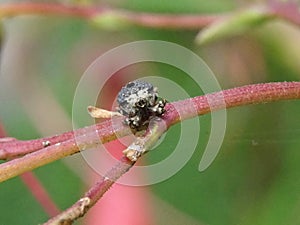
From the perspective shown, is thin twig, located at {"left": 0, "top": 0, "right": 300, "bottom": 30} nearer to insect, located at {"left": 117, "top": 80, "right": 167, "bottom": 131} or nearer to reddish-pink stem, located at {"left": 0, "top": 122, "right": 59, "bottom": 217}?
reddish-pink stem, located at {"left": 0, "top": 122, "right": 59, "bottom": 217}

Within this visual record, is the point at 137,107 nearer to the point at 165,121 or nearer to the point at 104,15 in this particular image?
the point at 165,121

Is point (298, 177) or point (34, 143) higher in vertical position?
Result: point (298, 177)

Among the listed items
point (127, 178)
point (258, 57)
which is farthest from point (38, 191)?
point (258, 57)

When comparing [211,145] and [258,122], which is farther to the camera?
[258,122]

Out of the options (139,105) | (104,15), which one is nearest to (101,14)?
(104,15)

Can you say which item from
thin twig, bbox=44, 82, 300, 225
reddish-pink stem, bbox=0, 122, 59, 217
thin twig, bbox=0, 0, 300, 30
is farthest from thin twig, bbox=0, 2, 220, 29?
thin twig, bbox=44, 82, 300, 225

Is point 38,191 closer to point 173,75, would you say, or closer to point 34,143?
point 173,75

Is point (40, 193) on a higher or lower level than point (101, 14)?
lower
